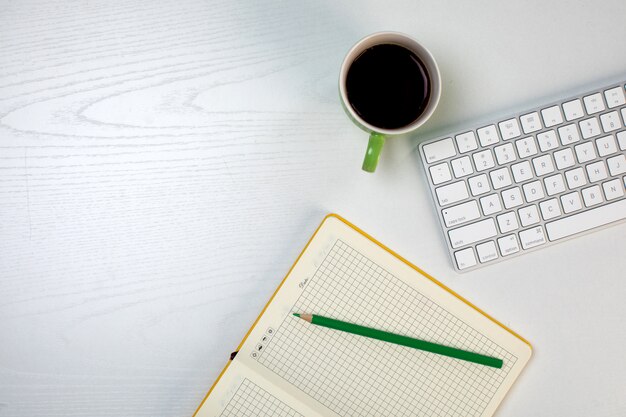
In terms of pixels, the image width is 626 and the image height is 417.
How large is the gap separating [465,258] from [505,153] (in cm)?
14

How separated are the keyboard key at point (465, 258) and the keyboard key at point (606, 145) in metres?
0.21

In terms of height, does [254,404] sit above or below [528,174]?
below

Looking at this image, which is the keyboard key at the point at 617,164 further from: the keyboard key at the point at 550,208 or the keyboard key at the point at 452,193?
the keyboard key at the point at 452,193

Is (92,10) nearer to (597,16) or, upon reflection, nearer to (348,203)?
(348,203)

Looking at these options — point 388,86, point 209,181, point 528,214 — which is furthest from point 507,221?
point 209,181

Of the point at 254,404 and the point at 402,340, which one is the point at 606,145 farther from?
the point at 254,404

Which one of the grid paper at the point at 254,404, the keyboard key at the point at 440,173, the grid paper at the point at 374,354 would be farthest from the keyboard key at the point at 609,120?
Answer: the grid paper at the point at 254,404

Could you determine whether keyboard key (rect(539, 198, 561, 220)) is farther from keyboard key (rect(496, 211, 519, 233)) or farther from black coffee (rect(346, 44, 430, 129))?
black coffee (rect(346, 44, 430, 129))

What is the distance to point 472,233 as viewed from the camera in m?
0.65

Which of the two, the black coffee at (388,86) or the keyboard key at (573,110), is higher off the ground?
the keyboard key at (573,110)

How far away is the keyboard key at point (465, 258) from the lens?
0.65 meters

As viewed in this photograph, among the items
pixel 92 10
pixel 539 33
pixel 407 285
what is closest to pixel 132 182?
pixel 92 10

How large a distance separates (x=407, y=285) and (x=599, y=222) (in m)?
0.26

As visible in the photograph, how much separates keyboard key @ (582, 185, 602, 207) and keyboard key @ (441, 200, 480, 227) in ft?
0.47
